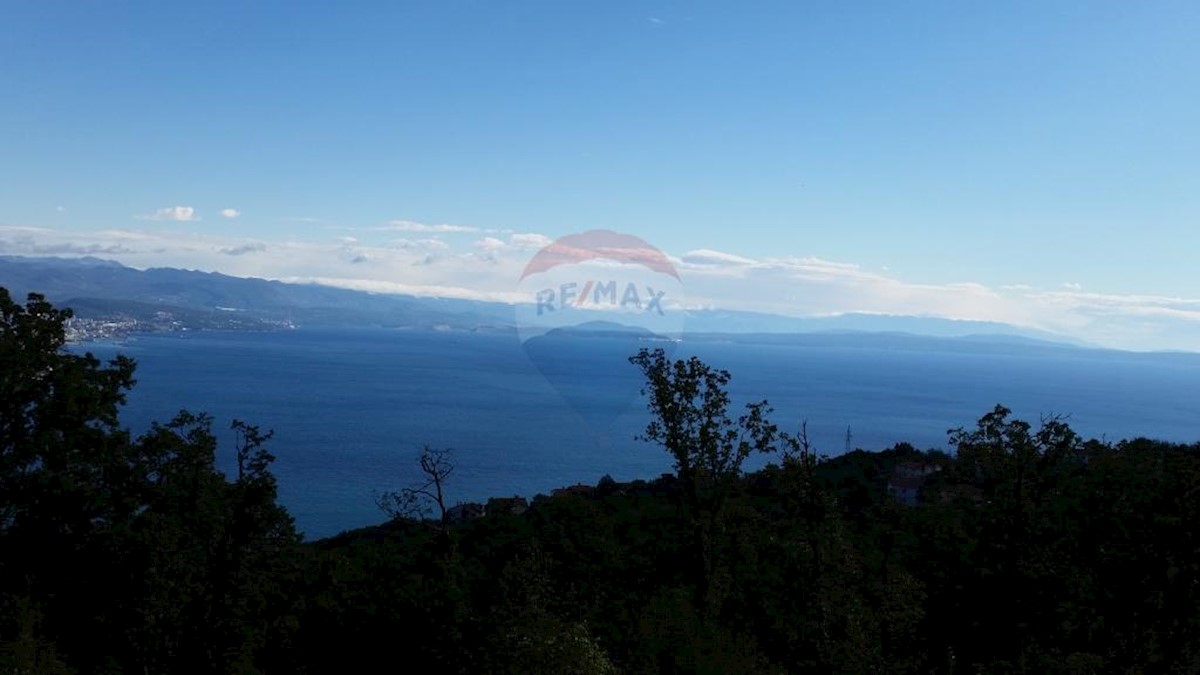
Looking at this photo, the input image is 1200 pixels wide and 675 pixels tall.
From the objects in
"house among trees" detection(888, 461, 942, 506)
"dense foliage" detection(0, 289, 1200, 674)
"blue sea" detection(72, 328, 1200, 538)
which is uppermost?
"dense foliage" detection(0, 289, 1200, 674)

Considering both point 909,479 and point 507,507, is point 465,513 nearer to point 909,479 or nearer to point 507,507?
point 507,507

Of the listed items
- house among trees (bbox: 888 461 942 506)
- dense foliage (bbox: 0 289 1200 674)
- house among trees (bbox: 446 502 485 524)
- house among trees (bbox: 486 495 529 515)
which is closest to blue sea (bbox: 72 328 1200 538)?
house among trees (bbox: 446 502 485 524)

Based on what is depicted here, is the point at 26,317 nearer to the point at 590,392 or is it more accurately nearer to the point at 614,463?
the point at 614,463

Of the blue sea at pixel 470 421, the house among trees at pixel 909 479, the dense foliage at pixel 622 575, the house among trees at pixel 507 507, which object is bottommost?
the blue sea at pixel 470 421

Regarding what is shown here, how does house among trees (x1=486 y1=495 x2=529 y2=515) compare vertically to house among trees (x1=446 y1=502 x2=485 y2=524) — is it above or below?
above

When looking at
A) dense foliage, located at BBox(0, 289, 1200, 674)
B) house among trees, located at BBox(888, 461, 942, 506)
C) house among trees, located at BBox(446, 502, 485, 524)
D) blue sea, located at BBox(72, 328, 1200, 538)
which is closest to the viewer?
dense foliage, located at BBox(0, 289, 1200, 674)

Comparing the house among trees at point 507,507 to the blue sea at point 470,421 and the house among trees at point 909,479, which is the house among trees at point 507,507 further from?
the blue sea at point 470,421

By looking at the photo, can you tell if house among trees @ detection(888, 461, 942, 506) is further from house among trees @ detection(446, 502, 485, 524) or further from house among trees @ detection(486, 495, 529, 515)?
house among trees @ detection(446, 502, 485, 524)

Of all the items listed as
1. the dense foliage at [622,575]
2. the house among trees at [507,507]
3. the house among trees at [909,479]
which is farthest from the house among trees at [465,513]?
the dense foliage at [622,575]

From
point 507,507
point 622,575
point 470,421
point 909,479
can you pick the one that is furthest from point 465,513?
point 470,421
